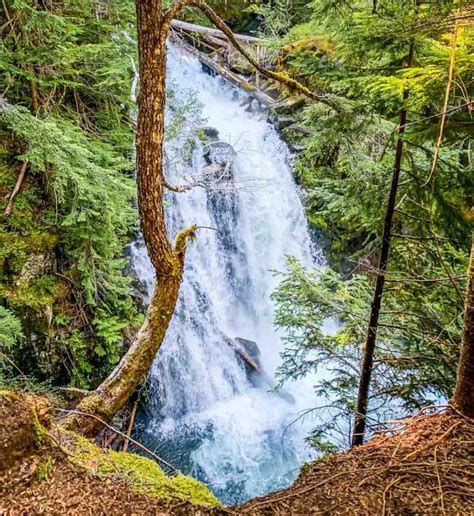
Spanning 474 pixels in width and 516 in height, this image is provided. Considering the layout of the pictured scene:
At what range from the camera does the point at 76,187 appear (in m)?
5.08

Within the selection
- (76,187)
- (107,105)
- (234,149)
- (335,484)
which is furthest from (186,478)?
(234,149)

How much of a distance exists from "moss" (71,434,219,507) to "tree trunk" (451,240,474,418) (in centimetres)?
142

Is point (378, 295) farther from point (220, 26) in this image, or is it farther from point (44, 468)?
point (44, 468)

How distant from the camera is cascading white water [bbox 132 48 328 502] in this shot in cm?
643

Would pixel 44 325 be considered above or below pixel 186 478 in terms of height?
below

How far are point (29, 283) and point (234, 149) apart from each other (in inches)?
245

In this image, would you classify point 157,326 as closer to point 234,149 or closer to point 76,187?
point 76,187

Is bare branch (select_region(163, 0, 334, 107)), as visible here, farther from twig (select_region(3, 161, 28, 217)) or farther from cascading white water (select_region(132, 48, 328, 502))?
twig (select_region(3, 161, 28, 217))

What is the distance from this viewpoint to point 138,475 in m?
1.98

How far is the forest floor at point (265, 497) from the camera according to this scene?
5.13 ft

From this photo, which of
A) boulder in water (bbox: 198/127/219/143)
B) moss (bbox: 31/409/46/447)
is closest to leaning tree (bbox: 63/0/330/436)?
moss (bbox: 31/409/46/447)

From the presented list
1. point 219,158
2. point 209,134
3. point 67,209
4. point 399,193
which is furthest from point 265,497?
point 209,134

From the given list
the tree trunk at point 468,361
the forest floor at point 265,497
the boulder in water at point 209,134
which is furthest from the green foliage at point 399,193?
the boulder in water at point 209,134

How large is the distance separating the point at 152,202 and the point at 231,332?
20.7 feet
